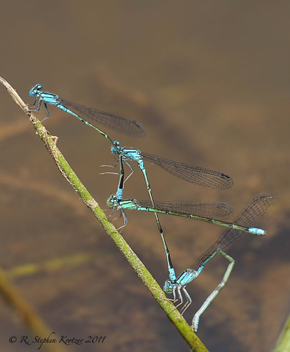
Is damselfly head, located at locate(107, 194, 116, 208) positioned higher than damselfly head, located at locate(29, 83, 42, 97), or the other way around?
damselfly head, located at locate(29, 83, 42, 97)

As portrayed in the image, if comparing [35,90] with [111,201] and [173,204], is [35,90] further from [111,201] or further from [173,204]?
[173,204]

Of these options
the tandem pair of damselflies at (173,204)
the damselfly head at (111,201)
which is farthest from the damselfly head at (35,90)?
the damselfly head at (111,201)

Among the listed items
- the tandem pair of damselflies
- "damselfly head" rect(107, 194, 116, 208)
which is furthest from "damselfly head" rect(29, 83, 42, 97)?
"damselfly head" rect(107, 194, 116, 208)

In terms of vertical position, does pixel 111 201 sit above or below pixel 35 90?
below

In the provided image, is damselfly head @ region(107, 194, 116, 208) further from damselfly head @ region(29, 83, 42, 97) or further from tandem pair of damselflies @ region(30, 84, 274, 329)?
damselfly head @ region(29, 83, 42, 97)

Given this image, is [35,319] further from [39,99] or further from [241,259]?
[241,259]

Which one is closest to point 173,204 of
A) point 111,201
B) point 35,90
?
point 111,201

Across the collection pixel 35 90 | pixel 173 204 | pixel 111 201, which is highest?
pixel 35 90

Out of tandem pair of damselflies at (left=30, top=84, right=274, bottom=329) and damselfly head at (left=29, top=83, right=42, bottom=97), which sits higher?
damselfly head at (left=29, top=83, right=42, bottom=97)

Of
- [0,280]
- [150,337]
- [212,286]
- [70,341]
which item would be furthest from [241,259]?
[0,280]

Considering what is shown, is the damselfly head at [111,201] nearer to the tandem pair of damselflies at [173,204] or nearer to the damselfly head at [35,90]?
the tandem pair of damselflies at [173,204]

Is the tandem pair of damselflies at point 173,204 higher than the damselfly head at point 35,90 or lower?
lower
